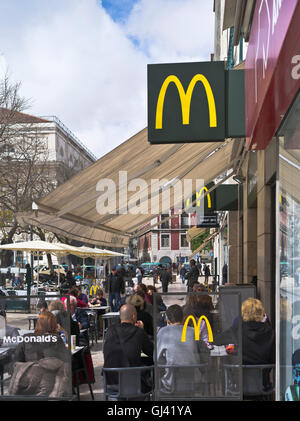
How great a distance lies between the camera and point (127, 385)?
18.1ft

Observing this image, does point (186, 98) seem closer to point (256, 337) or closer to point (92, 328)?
point (256, 337)

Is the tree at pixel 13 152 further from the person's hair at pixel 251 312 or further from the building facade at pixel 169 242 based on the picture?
the building facade at pixel 169 242

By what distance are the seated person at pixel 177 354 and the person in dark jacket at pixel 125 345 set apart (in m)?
0.37

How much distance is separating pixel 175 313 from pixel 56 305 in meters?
1.22

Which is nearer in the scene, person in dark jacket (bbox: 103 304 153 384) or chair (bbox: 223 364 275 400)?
chair (bbox: 223 364 275 400)

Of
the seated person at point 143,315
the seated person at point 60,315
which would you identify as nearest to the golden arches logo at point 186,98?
the seated person at point 60,315

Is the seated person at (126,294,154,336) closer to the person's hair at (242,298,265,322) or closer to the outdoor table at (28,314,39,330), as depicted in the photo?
the person's hair at (242,298,265,322)

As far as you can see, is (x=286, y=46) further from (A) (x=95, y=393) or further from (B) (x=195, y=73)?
(A) (x=95, y=393)

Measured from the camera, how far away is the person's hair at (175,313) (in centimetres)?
533

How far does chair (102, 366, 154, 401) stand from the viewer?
5.47 meters

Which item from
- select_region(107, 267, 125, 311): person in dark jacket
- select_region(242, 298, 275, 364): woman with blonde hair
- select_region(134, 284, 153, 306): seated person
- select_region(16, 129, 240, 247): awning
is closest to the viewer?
select_region(242, 298, 275, 364): woman with blonde hair

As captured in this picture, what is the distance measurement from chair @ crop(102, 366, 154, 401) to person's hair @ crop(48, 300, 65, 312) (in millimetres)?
834

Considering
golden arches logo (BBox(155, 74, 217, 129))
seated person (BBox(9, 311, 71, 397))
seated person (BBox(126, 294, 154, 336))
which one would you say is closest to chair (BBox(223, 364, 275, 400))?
seated person (BBox(9, 311, 71, 397))

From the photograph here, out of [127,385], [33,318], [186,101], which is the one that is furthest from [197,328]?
[186,101]
